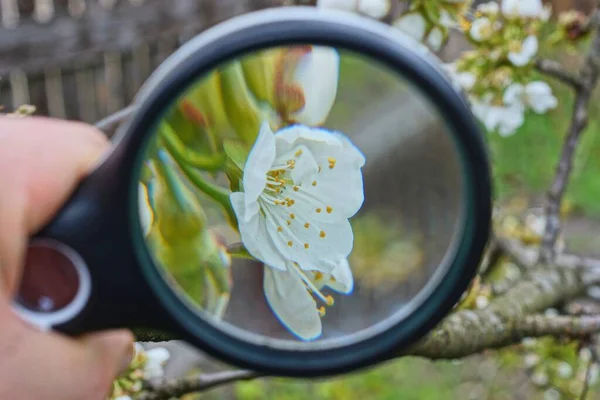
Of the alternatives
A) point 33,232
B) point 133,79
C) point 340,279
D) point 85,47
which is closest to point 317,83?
point 340,279

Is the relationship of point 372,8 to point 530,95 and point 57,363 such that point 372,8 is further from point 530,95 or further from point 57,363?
point 57,363

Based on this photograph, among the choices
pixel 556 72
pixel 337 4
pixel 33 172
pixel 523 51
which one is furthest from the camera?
pixel 556 72

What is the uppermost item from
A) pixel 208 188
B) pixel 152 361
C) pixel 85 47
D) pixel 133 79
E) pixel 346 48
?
pixel 346 48

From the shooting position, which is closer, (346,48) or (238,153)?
(346,48)

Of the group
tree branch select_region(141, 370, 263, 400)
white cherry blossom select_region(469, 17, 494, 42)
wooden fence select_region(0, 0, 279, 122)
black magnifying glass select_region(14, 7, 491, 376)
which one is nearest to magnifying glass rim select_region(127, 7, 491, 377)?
black magnifying glass select_region(14, 7, 491, 376)

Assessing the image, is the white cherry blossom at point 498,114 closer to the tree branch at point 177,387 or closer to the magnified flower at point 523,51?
the magnified flower at point 523,51

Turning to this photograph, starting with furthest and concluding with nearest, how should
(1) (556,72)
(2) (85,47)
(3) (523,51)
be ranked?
(2) (85,47) < (1) (556,72) < (3) (523,51)

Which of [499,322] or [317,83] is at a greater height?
[317,83]

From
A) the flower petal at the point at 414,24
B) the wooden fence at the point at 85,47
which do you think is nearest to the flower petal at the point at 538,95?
the flower petal at the point at 414,24
